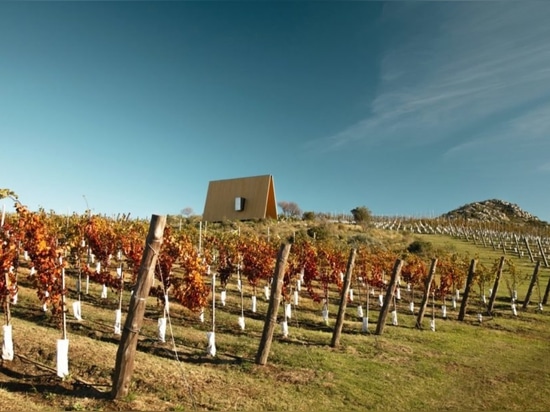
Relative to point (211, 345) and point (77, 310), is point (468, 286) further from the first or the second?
point (77, 310)

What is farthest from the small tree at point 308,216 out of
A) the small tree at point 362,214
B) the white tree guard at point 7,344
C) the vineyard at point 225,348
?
the white tree guard at point 7,344

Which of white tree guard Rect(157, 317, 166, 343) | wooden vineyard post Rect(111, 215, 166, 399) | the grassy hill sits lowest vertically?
the grassy hill

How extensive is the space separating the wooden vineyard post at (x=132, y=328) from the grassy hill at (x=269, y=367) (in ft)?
1.20

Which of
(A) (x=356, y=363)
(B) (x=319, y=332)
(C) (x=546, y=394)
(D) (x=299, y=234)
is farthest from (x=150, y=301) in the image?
(D) (x=299, y=234)

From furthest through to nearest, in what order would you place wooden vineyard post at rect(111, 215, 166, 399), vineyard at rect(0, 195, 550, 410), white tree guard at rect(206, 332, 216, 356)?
1. white tree guard at rect(206, 332, 216, 356)
2. vineyard at rect(0, 195, 550, 410)
3. wooden vineyard post at rect(111, 215, 166, 399)

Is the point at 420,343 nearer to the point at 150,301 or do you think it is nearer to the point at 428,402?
the point at 428,402

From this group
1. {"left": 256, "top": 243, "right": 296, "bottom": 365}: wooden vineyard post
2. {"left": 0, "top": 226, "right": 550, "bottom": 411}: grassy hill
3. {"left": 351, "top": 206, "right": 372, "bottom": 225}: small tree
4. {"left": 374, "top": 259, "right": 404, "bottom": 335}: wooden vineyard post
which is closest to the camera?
{"left": 0, "top": 226, "right": 550, "bottom": 411}: grassy hill

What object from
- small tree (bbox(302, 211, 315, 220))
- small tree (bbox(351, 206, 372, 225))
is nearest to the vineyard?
small tree (bbox(302, 211, 315, 220))

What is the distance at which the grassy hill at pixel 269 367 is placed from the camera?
8.43m

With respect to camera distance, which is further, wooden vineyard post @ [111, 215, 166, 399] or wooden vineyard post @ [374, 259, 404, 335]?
wooden vineyard post @ [374, 259, 404, 335]

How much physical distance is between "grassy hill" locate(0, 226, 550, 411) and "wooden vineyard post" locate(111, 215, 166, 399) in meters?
0.36

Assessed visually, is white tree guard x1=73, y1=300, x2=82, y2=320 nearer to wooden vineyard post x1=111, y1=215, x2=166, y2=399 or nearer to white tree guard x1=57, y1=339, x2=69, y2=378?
white tree guard x1=57, y1=339, x2=69, y2=378

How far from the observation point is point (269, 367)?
11242mm

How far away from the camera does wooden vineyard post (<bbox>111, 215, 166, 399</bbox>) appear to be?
7621 mm
